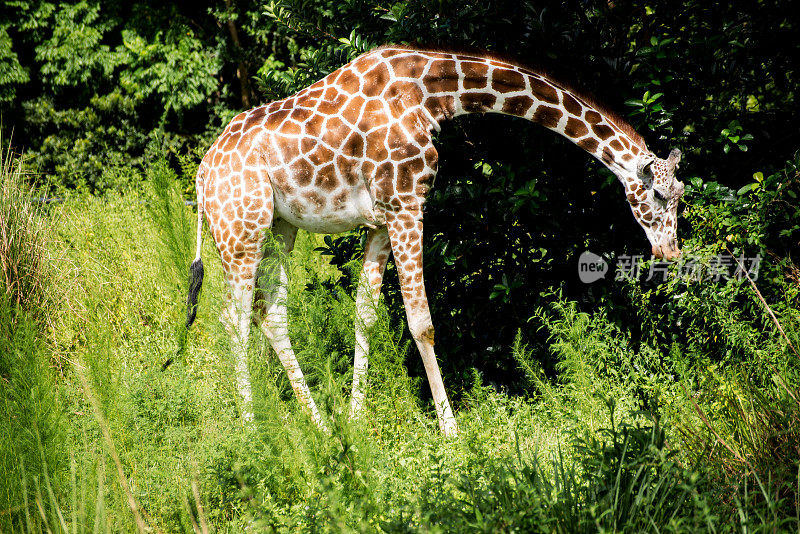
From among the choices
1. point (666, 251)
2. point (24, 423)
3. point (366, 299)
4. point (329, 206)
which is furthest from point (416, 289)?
point (24, 423)

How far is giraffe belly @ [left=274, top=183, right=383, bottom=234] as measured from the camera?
3957 mm

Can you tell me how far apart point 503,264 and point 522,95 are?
136 cm

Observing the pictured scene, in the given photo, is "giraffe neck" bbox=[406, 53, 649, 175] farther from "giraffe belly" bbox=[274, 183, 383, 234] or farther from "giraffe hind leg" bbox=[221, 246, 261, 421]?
"giraffe hind leg" bbox=[221, 246, 261, 421]

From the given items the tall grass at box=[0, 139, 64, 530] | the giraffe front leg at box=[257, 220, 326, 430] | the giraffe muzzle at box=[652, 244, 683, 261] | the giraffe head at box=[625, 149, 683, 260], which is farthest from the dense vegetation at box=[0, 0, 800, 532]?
the giraffe muzzle at box=[652, 244, 683, 261]

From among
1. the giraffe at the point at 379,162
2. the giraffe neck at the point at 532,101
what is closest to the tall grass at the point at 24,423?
the giraffe at the point at 379,162

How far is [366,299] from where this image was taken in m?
4.12

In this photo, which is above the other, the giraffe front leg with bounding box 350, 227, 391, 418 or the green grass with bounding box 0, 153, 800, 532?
the giraffe front leg with bounding box 350, 227, 391, 418

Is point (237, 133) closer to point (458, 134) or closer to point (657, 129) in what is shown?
point (458, 134)

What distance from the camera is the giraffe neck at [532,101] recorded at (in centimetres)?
376

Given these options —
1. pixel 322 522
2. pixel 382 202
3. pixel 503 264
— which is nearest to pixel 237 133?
pixel 382 202

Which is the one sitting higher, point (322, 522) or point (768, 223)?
point (768, 223)

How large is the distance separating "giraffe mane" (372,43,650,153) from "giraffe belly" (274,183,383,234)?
95cm

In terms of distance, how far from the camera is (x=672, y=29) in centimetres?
432

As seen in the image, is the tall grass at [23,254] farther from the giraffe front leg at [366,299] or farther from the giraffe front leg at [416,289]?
the giraffe front leg at [416,289]
